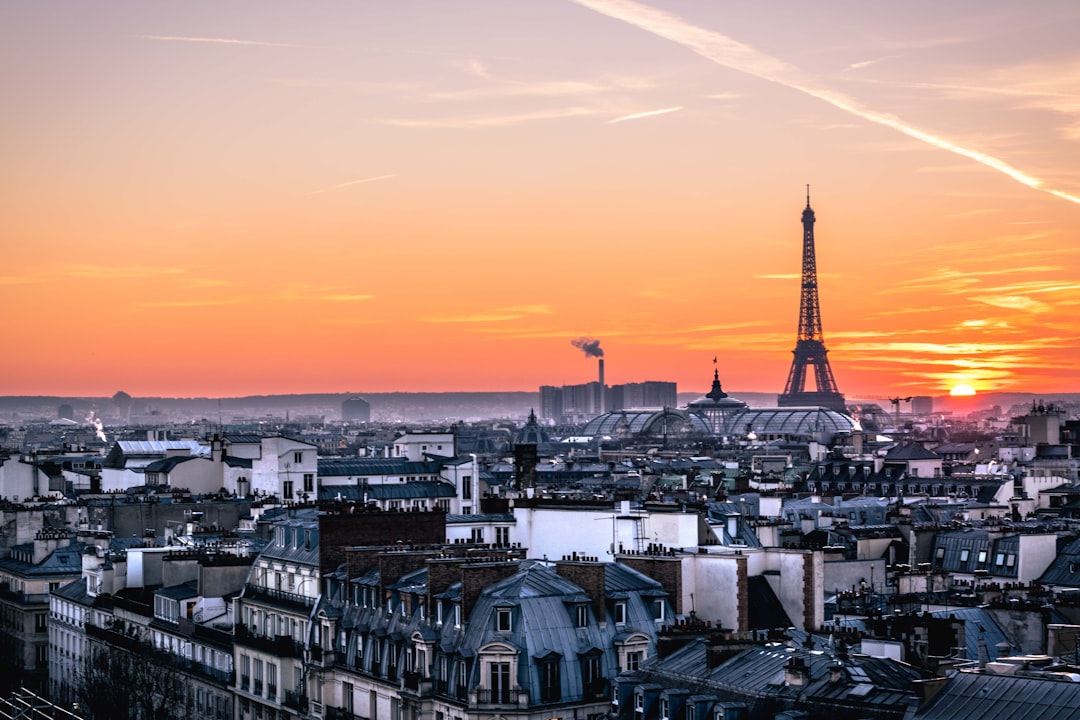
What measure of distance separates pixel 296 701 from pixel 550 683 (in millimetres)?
11018

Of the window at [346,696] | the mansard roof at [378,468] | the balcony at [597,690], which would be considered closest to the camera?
the balcony at [597,690]

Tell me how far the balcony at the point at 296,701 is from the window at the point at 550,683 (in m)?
9.87

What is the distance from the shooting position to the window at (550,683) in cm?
3794

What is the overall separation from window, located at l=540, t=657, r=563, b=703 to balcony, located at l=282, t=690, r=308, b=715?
32.4 ft

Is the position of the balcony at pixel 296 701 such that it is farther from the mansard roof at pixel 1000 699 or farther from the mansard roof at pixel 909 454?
the mansard roof at pixel 909 454

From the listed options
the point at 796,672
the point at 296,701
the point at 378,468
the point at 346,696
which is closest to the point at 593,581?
the point at 346,696

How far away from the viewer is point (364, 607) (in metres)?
44.4

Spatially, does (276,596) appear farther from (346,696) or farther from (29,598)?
(29,598)

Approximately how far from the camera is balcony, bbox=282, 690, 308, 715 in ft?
151

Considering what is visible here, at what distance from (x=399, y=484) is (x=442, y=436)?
19053 millimetres

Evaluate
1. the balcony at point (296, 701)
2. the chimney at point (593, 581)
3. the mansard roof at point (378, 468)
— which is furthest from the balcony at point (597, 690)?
the mansard roof at point (378, 468)

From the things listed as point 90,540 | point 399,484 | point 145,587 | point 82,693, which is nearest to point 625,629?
point 82,693

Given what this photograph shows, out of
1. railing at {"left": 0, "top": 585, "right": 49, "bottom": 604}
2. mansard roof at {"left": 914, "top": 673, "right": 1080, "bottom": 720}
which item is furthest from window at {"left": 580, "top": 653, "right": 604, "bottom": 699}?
railing at {"left": 0, "top": 585, "right": 49, "bottom": 604}

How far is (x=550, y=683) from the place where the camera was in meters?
38.1
